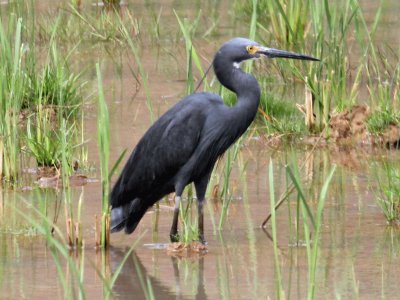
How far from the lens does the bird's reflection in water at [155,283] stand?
220 inches

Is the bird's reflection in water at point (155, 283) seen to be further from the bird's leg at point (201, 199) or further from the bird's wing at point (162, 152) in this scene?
the bird's wing at point (162, 152)

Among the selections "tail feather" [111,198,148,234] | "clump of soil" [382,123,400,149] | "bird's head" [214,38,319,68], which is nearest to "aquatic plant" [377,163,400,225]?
"bird's head" [214,38,319,68]

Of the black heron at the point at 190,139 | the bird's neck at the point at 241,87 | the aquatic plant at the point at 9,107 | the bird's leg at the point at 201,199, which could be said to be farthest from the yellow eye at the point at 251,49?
the aquatic plant at the point at 9,107

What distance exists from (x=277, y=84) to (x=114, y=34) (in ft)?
8.26

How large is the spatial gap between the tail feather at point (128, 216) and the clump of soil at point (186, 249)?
0.44 metres

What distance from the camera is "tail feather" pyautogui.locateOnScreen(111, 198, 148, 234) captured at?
6680 millimetres

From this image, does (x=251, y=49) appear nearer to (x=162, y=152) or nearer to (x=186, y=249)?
(x=162, y=152)

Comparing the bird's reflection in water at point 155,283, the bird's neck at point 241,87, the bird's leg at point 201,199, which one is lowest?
the bird's reflection in water at point 155,283

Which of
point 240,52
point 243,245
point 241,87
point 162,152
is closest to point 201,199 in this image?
point 162,152

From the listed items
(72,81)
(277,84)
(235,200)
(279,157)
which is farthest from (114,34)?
(235,200)

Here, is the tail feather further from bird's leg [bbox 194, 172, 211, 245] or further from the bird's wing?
bird's leg [bbox 194, 172, 211, 245]

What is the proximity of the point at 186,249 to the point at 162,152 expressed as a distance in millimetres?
671

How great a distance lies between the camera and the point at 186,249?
20.4 ft

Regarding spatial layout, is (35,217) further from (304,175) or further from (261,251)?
(304,175)
